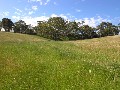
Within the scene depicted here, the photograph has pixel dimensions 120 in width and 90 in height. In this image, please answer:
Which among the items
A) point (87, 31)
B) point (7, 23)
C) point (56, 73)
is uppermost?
point (7, 23)

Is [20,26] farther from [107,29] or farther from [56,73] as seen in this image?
[56,73]

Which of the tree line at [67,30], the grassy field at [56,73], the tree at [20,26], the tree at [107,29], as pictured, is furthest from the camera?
the tree at [20,26]

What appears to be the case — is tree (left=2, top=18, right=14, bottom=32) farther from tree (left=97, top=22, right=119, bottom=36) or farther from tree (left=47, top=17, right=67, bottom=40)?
tree (left=97, top=22, right=119, bottom=36)

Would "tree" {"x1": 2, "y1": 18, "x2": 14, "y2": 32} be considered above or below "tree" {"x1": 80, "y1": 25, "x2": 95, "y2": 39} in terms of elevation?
above

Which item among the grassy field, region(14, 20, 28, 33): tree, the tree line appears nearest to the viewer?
the grassy field

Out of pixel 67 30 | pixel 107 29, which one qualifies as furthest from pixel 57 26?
pixel 107 29

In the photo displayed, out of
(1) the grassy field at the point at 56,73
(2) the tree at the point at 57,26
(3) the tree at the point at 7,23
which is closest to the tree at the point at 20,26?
(3) the tree at the point at 7,23

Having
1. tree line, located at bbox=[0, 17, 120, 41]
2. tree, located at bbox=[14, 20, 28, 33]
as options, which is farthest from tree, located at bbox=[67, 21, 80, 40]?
tree, located at bbox=[14, 20, 28, 33]

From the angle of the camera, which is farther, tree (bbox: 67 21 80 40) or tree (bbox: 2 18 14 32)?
tree (bbox: 2 18 14 32)

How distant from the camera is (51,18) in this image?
158875mm

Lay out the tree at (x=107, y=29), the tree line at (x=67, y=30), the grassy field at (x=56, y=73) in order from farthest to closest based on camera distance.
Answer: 1. the tree at (x=107, y=29)
2. the tree line at (x=67, y=30)
3. the grassy field at (x=56, y=73)

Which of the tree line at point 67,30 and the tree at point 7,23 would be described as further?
the tree at point 7,23

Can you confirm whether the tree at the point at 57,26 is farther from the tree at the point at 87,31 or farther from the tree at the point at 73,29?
the tree at the point at 87,31

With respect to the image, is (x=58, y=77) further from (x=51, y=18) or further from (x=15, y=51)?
(x=51, y=18)
